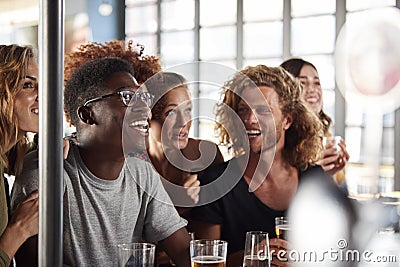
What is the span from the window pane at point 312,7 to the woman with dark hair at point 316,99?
0.43 ft

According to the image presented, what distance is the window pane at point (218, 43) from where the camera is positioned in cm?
167

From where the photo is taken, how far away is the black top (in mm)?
1691

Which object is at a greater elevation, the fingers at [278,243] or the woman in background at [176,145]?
the woman in background at [176,145]

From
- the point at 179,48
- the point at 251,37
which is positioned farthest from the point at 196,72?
the point at 251,37

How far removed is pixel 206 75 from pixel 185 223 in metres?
0.45

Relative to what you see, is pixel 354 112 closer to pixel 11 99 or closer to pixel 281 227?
pixel 281 227

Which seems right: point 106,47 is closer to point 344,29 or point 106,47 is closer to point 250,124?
point 250,124

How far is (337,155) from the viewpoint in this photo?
1622mm

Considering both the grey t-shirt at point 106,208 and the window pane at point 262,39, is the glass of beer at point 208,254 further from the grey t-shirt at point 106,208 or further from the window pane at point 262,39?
the window pane at point 262,39

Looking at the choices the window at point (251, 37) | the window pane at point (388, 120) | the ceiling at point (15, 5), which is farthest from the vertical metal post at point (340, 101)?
the ceiling at point (15, 5)

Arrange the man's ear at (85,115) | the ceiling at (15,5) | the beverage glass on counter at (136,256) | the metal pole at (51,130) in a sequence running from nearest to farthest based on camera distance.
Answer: the metal pole at (51,130)
the beverage glass on counter at (136,256)
the man's ear at (85,115)
the ceiling at (15,5)

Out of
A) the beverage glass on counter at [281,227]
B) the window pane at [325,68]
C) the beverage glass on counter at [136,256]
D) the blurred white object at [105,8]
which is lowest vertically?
the beverage glass on counter at [281,227]

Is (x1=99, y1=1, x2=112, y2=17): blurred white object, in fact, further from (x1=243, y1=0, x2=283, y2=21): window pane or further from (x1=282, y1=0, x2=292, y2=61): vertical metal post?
(x1=282, y1=0, x2=292, y2=61): vertical metal post

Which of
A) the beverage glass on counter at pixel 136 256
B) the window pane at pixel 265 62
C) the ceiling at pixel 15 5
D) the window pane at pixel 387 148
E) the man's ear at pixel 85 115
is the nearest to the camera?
the beverage glass on counter at pixel 136 256
